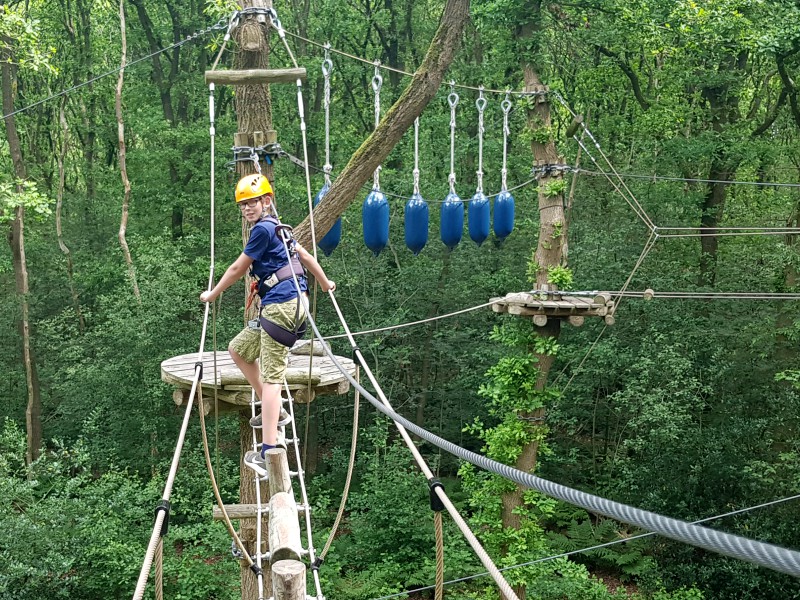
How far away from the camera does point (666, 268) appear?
40.3 feet

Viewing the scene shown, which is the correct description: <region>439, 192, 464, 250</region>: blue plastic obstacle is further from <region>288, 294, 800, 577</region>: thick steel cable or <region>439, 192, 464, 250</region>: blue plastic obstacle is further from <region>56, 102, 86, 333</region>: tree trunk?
<region>56, 102, 86, 333</region>: tree trunk

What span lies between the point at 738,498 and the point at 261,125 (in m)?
8.43

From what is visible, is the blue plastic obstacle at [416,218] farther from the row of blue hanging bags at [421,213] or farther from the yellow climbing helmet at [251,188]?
the yellow climbing helmet at [251,188]

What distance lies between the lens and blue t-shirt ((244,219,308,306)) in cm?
360

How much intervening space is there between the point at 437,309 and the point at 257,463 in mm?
10209

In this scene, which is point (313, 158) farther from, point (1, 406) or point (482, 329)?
point (1, 406)

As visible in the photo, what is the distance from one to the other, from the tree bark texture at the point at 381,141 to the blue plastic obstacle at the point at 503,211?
213 cm

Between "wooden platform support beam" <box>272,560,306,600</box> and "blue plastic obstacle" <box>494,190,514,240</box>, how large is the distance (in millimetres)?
6251

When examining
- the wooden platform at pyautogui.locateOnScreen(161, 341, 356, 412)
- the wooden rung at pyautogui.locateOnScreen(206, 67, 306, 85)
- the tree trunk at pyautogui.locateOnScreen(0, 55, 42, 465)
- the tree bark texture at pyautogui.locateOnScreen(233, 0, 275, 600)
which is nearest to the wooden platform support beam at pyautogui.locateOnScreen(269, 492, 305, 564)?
the wooden platform at pyautogui.locateOnScreen(161, 341, 356, 412)

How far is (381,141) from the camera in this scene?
593 cm

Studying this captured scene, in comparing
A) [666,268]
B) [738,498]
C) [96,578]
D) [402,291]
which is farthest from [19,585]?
[666,268]

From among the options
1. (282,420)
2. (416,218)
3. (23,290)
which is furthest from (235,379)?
(23,290)

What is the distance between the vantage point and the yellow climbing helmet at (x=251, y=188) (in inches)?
146

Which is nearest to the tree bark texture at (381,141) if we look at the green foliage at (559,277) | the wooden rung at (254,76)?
the wooden rung at (254,76)
